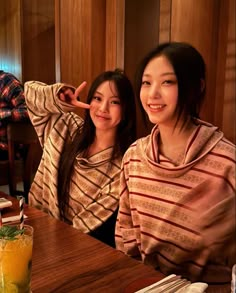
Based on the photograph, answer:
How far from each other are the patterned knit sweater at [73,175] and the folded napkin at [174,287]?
0.66 metres

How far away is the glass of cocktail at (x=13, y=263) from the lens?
0.70 metres

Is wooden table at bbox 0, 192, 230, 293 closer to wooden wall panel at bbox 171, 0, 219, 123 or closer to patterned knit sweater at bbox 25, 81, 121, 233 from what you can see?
patterned knit sweater at bbox 25, 81, 121, 233

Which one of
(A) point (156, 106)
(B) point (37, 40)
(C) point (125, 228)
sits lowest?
(C) point (125, 228)

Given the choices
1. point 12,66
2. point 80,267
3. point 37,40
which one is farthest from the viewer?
point 12,66

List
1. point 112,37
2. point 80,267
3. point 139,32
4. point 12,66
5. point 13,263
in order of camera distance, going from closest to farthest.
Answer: point 13,263 < point 80,267 < point 139,32 < point 112,37 < point 12,66

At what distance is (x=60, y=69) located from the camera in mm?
2635

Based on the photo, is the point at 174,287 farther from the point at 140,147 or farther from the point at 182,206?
the point at 140,147

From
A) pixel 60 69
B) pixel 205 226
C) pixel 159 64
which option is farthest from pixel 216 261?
pixel 60 69

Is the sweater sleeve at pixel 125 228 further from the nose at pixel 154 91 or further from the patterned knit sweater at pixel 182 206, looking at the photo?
the nose at pixel 154 91

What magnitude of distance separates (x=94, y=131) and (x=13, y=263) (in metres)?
0.89

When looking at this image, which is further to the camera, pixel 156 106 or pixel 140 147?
pixel 140 147

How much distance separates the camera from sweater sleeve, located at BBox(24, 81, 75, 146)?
156 cm

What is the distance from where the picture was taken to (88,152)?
5.00 feet

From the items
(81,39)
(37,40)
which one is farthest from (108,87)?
(37,40)
